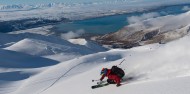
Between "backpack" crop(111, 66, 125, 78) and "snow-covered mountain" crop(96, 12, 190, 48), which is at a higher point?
"backpack" crop(111, 66, 125, 78)

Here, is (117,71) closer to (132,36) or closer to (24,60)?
(24,60)

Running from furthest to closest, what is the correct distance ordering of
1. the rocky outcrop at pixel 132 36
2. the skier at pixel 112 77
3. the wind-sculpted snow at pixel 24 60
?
1. the rocky outcrop at pixel 132 36
2. the wind-sculpted snow at pixel 24 60
3. the skier at pixel 112 77

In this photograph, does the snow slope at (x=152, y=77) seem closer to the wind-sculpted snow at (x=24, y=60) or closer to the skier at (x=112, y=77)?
the skier at (x=112, y=77)

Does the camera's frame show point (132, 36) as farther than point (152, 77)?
Yes

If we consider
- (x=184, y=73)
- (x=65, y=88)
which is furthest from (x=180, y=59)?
(x=65, y=88)

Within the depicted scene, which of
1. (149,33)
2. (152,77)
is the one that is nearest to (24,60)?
(152,77)

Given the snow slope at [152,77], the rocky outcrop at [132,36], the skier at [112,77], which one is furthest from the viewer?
the rocky outcrop at [132,36]

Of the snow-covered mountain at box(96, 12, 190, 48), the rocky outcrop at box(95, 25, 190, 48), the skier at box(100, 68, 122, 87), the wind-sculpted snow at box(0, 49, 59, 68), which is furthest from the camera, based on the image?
the rocky outcrop at box(95, 25, 190, 48)

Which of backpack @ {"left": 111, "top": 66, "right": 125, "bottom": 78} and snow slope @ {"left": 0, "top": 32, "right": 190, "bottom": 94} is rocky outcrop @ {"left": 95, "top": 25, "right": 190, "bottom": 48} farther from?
backpack @ {"left": 111, "top": 66, "right": 125, "bottom": 78}

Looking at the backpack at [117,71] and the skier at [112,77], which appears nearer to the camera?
the skier at [112,77]

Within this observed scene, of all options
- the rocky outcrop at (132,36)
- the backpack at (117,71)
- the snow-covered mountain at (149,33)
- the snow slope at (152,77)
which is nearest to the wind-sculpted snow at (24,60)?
the snow slope at (152,77)

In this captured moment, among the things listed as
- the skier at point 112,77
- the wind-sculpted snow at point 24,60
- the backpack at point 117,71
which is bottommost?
the wind-sculpted snow at point 24,60

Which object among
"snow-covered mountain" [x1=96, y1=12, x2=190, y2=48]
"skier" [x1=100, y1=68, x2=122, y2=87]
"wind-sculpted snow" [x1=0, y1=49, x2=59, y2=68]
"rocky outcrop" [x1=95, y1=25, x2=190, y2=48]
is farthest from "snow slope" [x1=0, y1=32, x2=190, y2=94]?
"rocky outcrop" [x1=95, y1=25, x2=190, y2=48]
